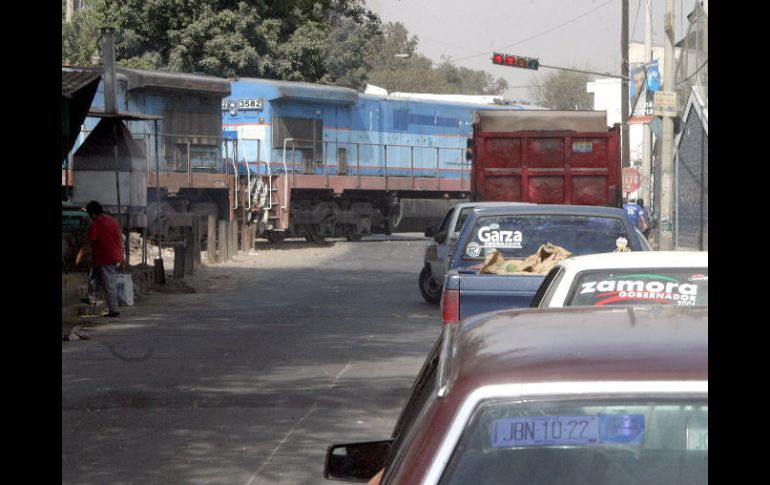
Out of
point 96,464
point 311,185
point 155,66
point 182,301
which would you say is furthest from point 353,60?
point 96,464

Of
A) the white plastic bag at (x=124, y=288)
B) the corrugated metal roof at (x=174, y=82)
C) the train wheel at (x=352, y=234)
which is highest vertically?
the corrugated metal roof at (x=174, y=82)

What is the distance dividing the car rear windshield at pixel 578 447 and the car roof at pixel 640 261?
167 inches

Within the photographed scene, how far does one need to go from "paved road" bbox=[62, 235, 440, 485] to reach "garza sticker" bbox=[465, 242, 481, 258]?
1.35 metres

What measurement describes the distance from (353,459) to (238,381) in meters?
7.49

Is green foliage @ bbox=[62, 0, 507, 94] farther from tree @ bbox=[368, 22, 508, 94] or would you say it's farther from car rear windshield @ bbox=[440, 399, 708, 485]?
tree @ bbox=[368, 22, 508, 94]

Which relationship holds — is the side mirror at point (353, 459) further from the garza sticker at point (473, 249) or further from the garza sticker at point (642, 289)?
the garza sticker at point (473, 249)

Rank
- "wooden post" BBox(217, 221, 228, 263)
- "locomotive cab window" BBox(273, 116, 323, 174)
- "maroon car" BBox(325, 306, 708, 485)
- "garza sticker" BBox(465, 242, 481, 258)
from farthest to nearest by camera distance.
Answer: "locomotive cab window" BBox(273, 116, 323, 174) → "wooden post" BBox(217, 221, 228, 263) → "garza sticker" BBox(465, 242, 481, 258) → "maroon car" BBox(325, 306, 708, 485)

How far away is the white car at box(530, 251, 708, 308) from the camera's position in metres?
6.70

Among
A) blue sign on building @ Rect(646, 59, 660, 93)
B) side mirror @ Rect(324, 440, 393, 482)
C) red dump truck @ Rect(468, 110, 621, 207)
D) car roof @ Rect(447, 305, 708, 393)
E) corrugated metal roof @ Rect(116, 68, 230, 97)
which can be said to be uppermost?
blue sign on building @ Rect(646, 59, 660, 93)

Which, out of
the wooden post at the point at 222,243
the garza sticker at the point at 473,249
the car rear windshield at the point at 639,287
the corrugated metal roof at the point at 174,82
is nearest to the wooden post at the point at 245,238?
the wooden post at the point at 222,243

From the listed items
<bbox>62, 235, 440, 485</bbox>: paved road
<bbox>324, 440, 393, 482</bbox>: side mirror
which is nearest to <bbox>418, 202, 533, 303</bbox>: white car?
<bbox>62, 235, 440, 485</bbox>: paved road

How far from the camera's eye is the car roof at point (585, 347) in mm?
2650

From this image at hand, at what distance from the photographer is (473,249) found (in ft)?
37.7
